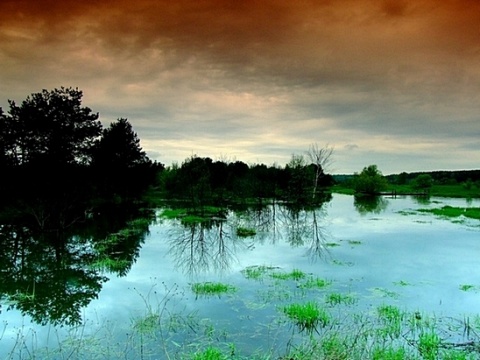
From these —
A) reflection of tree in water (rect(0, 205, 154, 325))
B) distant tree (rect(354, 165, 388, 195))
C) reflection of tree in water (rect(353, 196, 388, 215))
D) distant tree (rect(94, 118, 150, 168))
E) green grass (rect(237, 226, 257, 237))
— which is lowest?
reflection of tree in water (rect(0, 205, 154, 325))

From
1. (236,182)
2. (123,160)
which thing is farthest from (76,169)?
(236,182)

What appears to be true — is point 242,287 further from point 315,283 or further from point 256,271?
point 315,283

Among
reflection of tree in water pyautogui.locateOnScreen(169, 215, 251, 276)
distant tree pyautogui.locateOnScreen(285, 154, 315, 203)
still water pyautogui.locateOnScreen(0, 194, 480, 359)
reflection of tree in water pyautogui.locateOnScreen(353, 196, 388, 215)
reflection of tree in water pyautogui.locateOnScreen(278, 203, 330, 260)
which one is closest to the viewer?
still water pyautogui.locateOnScreen(0, 194, 480, 359)

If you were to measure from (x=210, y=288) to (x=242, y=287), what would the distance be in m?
1.18

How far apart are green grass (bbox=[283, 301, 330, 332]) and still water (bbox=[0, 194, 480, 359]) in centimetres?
38

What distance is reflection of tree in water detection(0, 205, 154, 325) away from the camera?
11914 mm

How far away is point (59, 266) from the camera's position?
55.5 feet

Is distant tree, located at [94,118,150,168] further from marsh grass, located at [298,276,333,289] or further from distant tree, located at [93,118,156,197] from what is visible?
marsh grass, located at [298,276,333,289]

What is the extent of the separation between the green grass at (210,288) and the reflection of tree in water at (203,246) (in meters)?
2.04

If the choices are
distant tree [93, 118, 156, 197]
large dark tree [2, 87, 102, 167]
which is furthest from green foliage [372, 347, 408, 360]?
distant tree [93, 118, 156, 197]

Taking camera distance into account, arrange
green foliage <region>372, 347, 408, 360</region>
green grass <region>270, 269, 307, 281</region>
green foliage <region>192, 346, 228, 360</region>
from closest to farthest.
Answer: green foliage <region>372, 347, 408, 360</region> → green foliage <region>192, 346, 228, 360</region> → green grass <region>270, 269, 307, 281</region>

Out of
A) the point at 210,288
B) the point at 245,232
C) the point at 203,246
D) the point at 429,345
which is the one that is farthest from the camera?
the point at 245,232

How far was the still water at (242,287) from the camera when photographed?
912cm

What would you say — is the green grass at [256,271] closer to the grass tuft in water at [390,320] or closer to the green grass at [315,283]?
the green grass at [315,283]
